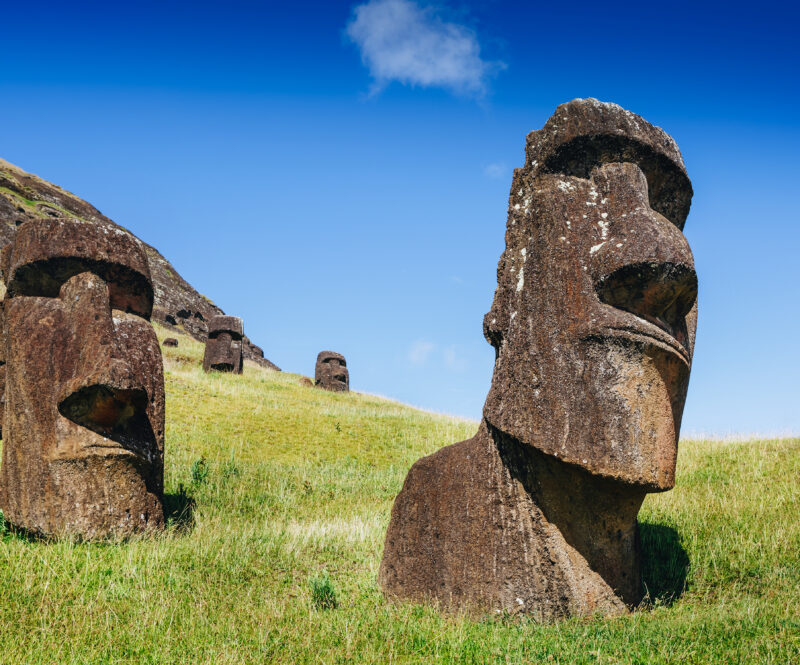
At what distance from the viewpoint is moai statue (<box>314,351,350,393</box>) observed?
97.7 ft

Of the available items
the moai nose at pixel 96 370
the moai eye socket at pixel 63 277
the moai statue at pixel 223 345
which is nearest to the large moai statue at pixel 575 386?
the moai nose at pixel 96 370

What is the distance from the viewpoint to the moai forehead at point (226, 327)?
26.8m

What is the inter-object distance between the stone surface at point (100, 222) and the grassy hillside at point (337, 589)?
1479 inches

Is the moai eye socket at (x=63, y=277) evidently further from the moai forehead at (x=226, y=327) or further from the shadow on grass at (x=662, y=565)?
the moai forehead at (x=226, y=327)

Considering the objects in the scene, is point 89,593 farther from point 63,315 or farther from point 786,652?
point 786,652

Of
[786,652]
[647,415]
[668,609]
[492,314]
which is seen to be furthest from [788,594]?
[492,314]

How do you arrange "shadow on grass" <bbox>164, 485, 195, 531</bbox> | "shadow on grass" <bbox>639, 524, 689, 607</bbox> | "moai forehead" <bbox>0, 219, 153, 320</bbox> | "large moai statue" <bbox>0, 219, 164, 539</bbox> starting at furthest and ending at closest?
"shadow on grass" <bbox>164, 485, 195, 531</bbox> < "moai forehead" <bbox>0, 219, 153, 320</bbox> < "large moai statue" <bbox>0, 219, 164, 539</bbox> < "shadow on grass" <bbox>639, 524, 689, 607</bbox>

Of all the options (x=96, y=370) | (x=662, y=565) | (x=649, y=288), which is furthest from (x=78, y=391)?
(x=662, y=565)

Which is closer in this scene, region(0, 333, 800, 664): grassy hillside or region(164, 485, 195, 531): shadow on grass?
region(0, 333, 800, 664): grassy hillside

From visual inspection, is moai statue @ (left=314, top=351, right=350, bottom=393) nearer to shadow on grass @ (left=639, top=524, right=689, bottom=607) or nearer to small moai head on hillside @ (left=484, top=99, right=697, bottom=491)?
shadow on grass @ (left=639, top=524, right=689, bottom=607)

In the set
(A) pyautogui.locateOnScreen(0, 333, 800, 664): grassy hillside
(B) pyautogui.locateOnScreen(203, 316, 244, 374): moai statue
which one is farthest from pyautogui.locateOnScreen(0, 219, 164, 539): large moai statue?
(B) pyautogui.locateOnScreen(203, 316, 244, 374): moai statue

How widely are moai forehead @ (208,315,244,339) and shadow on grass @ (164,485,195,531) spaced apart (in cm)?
1824

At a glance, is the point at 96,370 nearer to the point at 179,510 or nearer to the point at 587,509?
the point at 179,510

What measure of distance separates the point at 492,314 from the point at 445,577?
2107mm
